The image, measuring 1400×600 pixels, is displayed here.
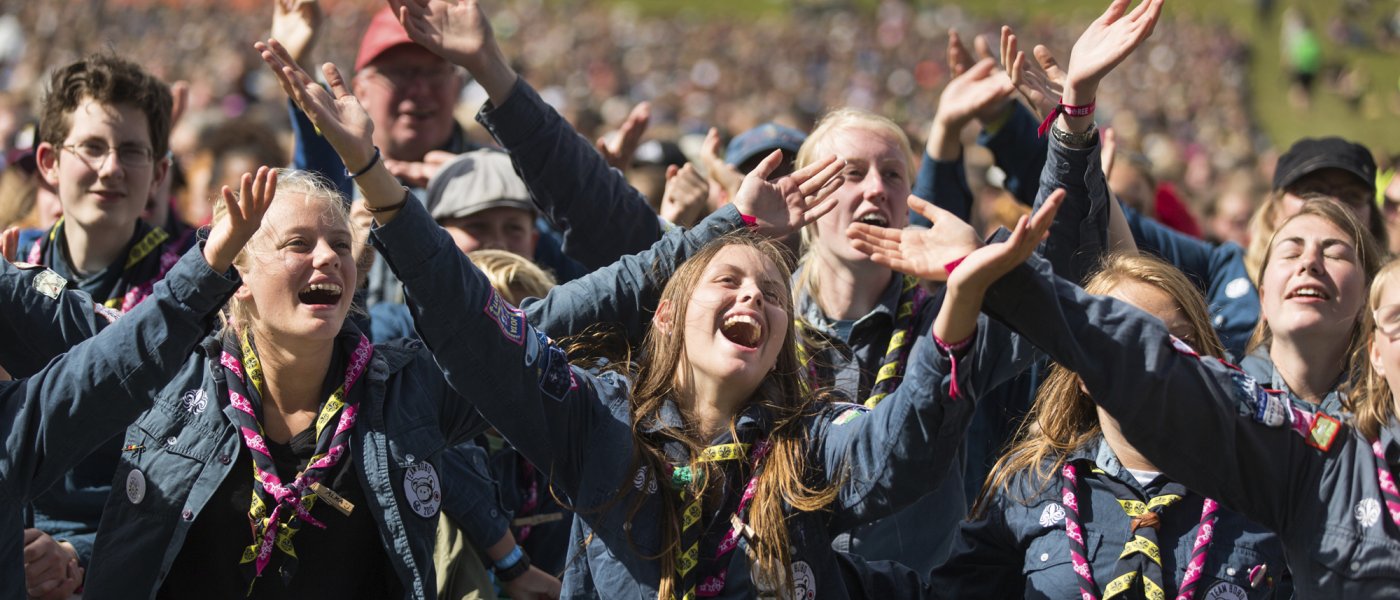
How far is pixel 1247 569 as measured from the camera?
12.3 ft

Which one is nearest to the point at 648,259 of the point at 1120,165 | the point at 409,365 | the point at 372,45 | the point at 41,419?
the point at 409,365

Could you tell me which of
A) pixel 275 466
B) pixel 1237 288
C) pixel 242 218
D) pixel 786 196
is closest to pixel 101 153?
pixel 275 466

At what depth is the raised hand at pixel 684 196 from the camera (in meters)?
5.56

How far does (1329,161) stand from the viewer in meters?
6.08

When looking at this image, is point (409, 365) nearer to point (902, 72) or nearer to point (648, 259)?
point (648, 259)

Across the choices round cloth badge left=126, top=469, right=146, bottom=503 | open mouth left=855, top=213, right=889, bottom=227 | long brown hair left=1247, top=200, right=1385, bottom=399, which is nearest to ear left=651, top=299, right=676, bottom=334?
open mouth left=855, top=213, right=889, bottom=227

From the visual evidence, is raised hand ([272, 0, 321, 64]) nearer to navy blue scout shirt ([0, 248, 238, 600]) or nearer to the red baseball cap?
the red baseball cap

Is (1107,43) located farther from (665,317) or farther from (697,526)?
(697,526)

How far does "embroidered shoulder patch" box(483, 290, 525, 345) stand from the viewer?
11.7ft

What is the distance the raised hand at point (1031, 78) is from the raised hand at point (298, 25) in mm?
2701

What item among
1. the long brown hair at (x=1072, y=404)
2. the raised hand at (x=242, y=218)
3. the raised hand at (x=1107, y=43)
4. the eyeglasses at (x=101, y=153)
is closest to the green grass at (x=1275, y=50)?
the long brown hair at (x=1072, y=404)

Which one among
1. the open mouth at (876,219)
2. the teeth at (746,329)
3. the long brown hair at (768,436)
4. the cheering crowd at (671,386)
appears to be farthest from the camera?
the open mouth at (876,219)

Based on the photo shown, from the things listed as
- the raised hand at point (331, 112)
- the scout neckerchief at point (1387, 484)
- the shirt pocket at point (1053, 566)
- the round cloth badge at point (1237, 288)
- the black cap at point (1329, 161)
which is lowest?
the round cloth badge at point (1237, 288)

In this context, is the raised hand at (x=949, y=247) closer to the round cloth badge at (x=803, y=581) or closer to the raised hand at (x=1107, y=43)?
the round cloth badge at (x=803, y=581)
